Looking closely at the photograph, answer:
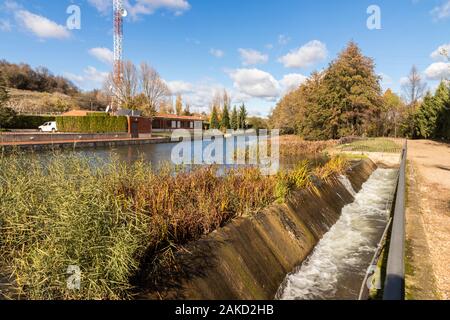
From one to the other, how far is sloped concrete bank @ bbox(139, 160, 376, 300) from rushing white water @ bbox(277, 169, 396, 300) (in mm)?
170

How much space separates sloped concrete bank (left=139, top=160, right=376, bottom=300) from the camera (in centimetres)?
287

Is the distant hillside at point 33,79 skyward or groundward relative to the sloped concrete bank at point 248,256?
skyward

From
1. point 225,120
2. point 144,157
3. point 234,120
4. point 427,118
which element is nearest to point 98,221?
point 144,157

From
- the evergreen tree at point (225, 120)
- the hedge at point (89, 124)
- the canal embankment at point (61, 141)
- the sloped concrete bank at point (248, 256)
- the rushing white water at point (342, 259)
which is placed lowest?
the rushing white water at point (342, 259)

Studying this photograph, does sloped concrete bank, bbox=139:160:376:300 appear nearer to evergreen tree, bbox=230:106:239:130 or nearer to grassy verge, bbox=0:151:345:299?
grassy verge, bbox=0:151:345:299

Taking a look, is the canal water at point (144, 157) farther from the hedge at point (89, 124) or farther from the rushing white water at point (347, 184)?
the hedge at point (89, 124)

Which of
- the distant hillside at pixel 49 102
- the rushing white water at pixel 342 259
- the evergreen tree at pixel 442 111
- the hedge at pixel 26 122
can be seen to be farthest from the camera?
the distant hillside at pixel 49 102

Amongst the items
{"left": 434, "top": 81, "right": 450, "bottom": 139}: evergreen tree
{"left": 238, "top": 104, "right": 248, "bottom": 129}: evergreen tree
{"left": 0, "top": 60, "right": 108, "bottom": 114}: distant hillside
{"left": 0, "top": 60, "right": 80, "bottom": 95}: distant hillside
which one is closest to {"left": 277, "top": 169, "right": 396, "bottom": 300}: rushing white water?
{"left": 434, "top": 81, "right": 450, "bottom": 139}: evergreen tree

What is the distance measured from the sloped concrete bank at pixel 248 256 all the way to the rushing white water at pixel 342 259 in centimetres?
17

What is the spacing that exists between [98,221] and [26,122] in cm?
3963

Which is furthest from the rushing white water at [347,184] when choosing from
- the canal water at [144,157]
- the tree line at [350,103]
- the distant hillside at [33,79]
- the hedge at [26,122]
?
the distant hillside at [33,79]

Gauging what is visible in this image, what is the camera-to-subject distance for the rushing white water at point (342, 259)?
397 cm

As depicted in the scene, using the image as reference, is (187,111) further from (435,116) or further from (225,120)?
(435,116)
